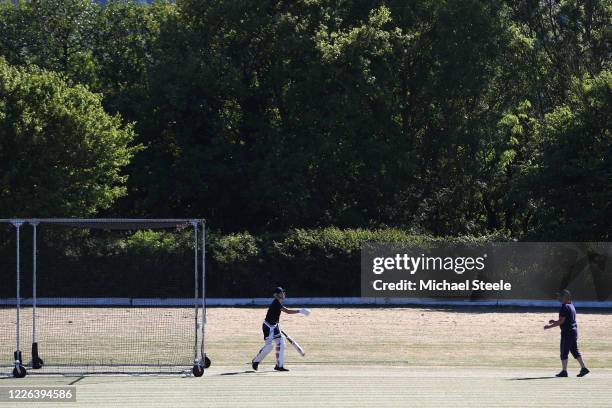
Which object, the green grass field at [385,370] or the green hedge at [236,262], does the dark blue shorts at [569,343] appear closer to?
the green grass field at [385,370]

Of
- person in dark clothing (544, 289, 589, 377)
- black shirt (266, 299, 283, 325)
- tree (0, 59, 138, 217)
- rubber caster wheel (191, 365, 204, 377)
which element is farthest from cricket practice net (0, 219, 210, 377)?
person in dark clothing (544, 289, 589, 377)

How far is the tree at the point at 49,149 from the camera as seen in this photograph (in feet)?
132

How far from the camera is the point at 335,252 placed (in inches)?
1578

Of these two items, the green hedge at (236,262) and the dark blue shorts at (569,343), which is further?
the green hedge at (236,262)

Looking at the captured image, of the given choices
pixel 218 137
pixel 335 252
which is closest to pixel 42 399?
pixel 335 252

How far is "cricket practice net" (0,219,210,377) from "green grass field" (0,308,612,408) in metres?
0.88

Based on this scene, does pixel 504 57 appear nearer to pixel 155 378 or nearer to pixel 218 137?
pixel 218 137

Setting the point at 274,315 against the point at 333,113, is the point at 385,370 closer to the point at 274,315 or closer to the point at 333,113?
the point at 274,315

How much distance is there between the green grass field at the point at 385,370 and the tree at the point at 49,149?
381 inches

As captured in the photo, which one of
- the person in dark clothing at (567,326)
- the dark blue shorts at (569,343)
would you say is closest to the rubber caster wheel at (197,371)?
the person in dark clothing at (567,326)

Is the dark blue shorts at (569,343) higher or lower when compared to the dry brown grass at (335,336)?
higher

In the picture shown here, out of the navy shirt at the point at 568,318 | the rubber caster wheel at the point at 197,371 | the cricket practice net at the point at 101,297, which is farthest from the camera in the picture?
the cricket practice net at the point at 101,297

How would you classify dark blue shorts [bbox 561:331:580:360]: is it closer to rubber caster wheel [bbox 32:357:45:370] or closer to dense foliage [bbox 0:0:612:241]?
rubber caster wheel [bbox 32:357:45:370]

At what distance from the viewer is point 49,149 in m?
40.5
